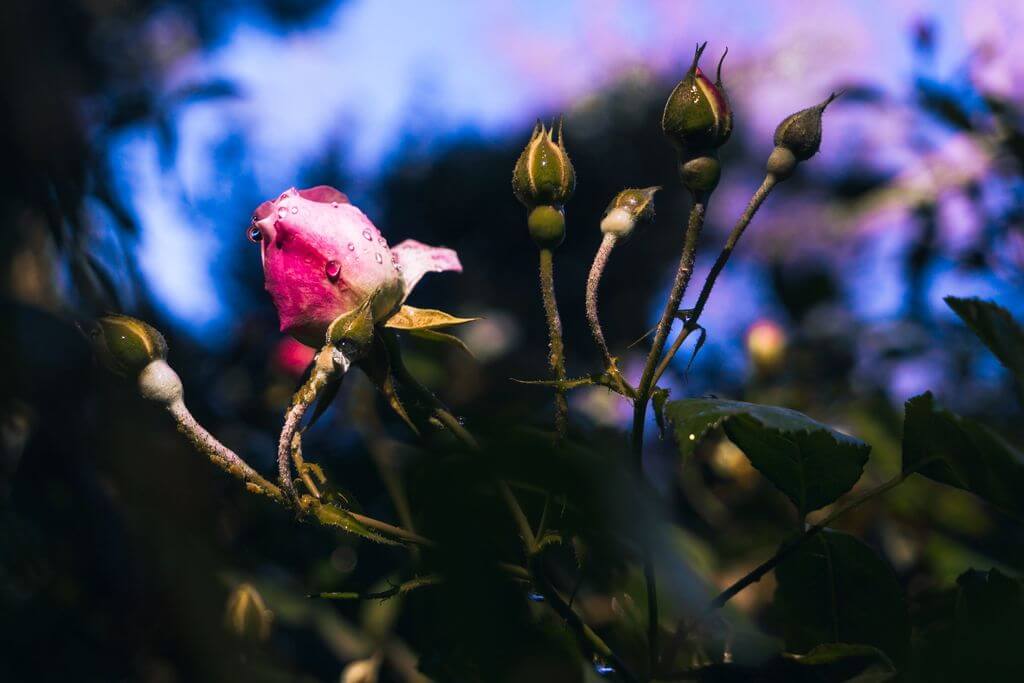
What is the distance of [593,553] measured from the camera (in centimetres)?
42

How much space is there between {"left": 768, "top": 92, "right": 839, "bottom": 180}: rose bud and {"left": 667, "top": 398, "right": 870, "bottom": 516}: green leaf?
10cm

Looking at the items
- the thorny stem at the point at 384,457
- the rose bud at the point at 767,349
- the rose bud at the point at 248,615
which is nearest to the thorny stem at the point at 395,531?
the thorny stem at the point at 384,457

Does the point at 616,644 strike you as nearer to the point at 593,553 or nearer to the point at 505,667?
the point at 593,553

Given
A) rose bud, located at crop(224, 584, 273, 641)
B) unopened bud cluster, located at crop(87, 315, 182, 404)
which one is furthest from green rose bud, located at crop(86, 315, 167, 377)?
rose bud, located at crop(224, 584, 273, 641)

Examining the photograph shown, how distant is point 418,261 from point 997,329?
0.23m

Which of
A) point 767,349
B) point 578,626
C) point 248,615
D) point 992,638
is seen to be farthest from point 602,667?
point 767,349

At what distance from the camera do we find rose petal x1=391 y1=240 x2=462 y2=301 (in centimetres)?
38

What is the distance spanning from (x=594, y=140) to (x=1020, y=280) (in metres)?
5.39

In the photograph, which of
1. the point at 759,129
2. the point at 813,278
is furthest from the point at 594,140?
the point at 813,278

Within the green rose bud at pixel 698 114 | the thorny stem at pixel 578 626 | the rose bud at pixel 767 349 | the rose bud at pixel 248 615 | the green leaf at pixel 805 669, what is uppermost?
the green rose bud at pixel 698 114

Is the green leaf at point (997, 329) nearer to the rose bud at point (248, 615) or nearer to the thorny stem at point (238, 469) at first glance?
the thorny stem at point (238, 469)

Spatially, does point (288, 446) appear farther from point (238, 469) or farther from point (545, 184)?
point (545, 184)

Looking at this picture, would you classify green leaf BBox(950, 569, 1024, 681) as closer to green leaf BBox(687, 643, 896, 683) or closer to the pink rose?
green leaf BBox(687, 643, 896, 683)

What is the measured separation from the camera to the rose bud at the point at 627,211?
36cm
